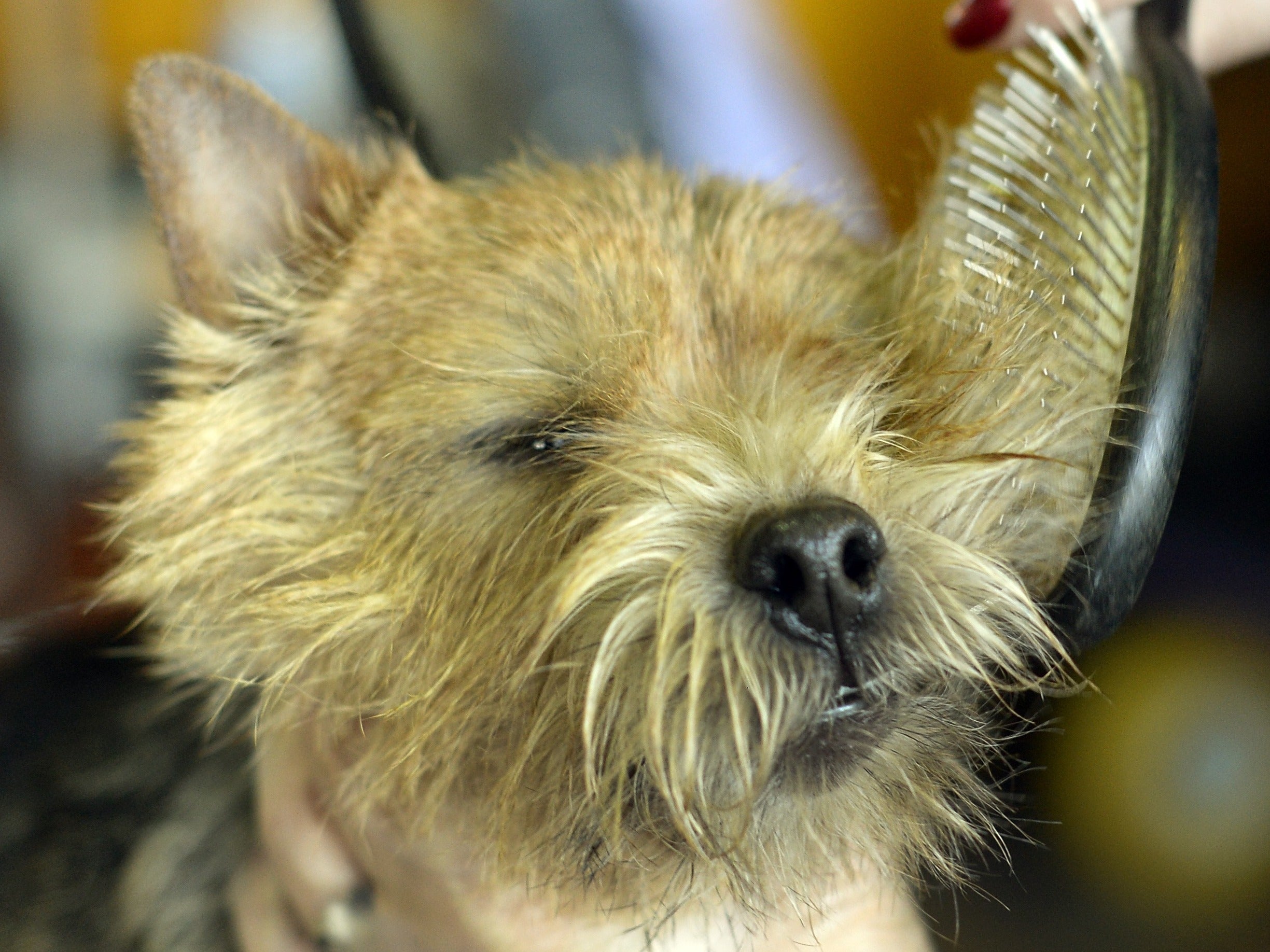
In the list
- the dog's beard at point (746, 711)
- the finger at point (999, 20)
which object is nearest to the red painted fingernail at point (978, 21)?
the finger at point (999, 20)

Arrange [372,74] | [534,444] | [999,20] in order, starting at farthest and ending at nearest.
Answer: [372,74] → [999,20] → [534,444]

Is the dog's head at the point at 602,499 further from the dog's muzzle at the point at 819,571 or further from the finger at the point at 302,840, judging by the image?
the finger at the point at 302,840

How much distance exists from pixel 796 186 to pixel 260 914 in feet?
4.30

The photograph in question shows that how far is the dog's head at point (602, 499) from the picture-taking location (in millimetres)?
743

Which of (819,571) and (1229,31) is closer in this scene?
(819,571)

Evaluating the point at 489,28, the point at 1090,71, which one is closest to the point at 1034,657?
the point at 1090,71

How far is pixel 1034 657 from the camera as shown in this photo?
893mm

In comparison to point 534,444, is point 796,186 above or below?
above

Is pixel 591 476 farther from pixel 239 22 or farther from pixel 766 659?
pixel 239 22

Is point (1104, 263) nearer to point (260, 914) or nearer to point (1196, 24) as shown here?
point (1196, 24)

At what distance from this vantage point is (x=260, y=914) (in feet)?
4.13

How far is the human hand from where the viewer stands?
1140 millimetres

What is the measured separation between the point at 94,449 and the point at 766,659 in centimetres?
137

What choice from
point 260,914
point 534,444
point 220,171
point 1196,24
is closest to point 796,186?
point 1196,24
